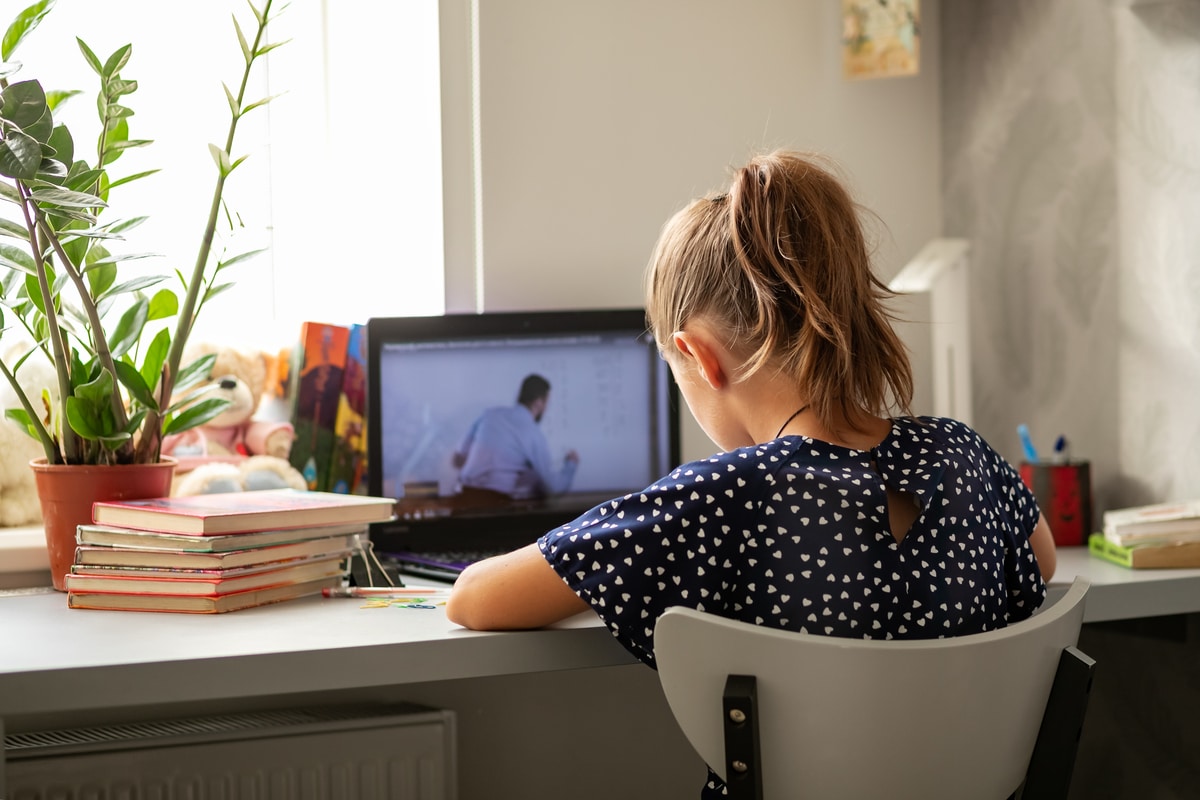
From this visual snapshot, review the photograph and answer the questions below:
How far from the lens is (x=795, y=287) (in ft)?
3.28

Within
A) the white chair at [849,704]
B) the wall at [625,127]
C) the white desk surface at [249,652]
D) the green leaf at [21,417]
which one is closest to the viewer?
the white chair at [849,704]

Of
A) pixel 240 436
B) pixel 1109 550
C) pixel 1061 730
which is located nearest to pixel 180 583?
pixel 240 436

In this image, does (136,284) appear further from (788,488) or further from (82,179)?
(788,488)

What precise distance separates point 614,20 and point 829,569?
1.16 metres

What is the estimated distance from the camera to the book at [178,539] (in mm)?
1181

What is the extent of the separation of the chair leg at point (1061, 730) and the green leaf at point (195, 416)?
3.14ft

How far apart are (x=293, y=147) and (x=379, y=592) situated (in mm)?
902

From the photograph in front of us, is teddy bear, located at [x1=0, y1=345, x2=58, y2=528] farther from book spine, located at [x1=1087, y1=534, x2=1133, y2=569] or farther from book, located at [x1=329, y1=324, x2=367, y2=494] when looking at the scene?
book spine, located at [x1=1087, y1=534, x2=1133, y2=569]

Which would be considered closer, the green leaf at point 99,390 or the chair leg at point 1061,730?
the chair leg at point 1061,730

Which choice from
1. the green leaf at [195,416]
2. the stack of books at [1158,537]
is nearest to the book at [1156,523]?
the stack of books at [1158,537]

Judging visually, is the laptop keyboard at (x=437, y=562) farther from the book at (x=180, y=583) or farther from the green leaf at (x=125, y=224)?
the green leaf at (x=125, y=224)

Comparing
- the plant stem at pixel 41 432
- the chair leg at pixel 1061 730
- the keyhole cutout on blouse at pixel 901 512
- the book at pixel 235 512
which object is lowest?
the chair leg at pixel 1061 730

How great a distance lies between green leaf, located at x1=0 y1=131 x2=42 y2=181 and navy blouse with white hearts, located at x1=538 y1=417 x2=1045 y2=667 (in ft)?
2.04

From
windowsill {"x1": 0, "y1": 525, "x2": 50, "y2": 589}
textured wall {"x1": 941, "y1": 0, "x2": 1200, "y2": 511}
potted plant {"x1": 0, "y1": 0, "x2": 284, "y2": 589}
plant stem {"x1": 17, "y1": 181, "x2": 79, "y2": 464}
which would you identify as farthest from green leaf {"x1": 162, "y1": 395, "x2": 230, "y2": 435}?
textured wall {"x1": 941, "y1": 0, "x2": 1200, "y2": 511}
